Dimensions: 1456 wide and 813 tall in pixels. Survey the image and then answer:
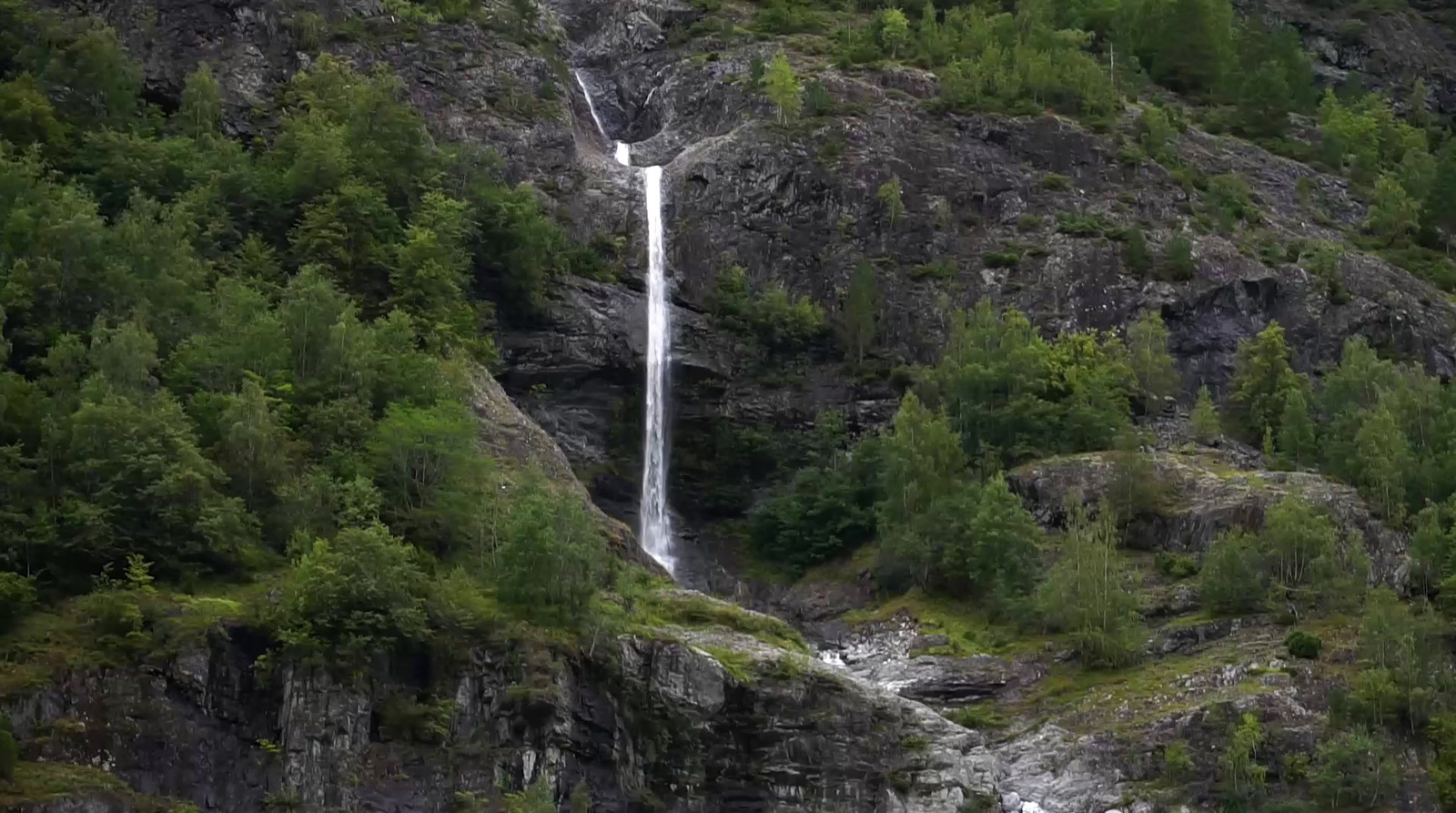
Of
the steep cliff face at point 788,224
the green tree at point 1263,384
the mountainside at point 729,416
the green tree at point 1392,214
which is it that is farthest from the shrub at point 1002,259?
the green tree at point 1392,214

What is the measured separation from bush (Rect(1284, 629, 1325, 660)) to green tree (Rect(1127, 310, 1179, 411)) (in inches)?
776

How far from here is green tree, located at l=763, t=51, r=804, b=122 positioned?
87.9 metres

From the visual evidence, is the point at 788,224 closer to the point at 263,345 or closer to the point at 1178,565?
the point at 1178,565

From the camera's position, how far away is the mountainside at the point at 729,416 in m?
53.4

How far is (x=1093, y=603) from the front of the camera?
198 ft

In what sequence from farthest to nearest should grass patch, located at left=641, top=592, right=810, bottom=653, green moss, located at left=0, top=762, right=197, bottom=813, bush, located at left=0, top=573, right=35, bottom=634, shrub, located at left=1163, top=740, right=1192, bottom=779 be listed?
grass patch, located at left=641, top=592, right=810, bottom=653, shrub, located at left=1163, top=740, right=1192, bottom=779, bush, located at left=0, top=573, right=35, bottom=634, green moss, located at left=0, top=762, right=197, bottom=813

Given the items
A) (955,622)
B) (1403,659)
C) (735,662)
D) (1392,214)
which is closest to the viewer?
(1403,659)

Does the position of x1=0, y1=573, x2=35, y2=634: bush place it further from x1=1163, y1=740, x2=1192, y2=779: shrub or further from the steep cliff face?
x1=1163, y1=740, x2=1192, y2=779: shrub

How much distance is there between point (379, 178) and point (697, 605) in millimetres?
25689

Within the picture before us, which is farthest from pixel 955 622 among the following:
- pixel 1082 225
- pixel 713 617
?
pixel 1082 225

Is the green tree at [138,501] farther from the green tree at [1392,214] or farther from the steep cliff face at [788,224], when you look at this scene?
the green tree at [1392,214]

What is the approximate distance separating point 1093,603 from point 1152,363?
19.5 meters

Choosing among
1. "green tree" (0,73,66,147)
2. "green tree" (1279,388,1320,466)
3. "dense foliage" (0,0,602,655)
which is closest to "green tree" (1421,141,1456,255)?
"green tree" (1279,388,1320,466)

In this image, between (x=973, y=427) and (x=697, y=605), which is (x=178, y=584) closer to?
(x=697, y=605)
